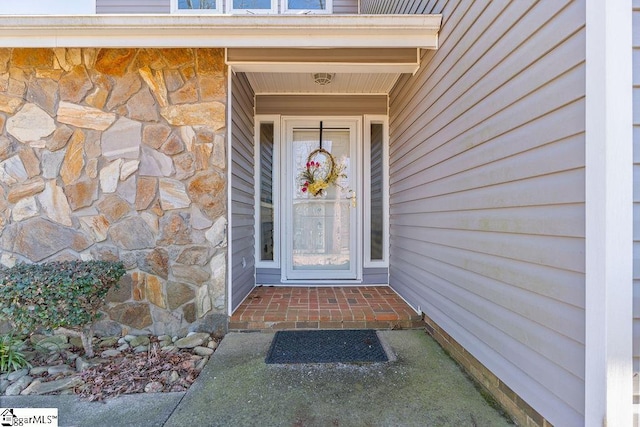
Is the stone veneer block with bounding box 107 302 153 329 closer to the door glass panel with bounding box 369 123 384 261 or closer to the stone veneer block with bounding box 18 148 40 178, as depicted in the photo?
the stone veneer block with bounding box 18 148 40 178

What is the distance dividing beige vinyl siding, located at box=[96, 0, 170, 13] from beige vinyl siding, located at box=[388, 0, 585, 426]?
3.34 metres

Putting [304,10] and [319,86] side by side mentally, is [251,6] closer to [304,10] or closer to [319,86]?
[304,10]

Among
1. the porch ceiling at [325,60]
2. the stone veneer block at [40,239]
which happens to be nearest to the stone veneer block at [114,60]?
the porch ceiling at [325,60]

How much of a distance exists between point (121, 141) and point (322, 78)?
199 centimetres

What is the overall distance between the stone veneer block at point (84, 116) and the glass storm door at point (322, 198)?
5.93 ft

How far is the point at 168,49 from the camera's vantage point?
2.59 meters

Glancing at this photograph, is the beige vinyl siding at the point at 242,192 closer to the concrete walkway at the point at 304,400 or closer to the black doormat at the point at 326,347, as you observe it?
the black doormat at the point at 326,347

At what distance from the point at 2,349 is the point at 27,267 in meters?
0.61

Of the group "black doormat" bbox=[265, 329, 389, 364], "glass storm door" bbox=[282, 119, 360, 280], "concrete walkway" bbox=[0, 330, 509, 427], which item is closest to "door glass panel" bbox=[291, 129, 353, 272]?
"glass storm door" bbox=[282, 119, 360, 280]

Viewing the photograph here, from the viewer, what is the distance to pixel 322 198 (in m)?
3.80

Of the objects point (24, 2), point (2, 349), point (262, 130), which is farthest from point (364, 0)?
point (2, 349)

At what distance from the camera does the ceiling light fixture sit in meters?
3.20

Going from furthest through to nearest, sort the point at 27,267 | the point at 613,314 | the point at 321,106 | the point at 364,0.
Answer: the point at 364,0, the point at 321,106, the point at 27,267, the point at 613,314

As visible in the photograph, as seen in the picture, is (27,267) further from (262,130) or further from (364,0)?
(364,0)
